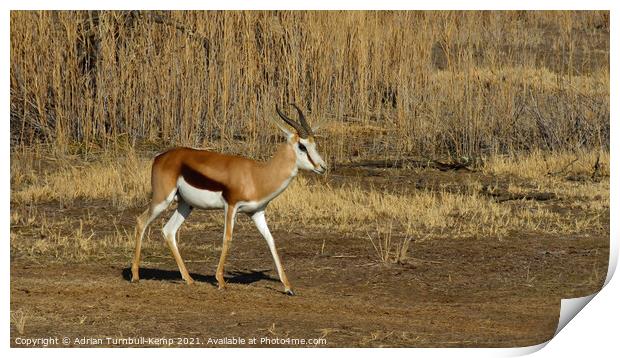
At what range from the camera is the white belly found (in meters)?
8.80

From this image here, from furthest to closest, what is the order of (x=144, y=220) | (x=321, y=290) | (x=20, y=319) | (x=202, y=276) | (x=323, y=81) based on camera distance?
(x=323, y=81), (x=202, y=276), (x=321, y=290), (x=144, y=220), (x=20, y=319)

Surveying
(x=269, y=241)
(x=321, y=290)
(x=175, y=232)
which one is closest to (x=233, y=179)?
(x=269, y=241)

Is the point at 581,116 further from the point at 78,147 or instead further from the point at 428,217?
the point at 78,147

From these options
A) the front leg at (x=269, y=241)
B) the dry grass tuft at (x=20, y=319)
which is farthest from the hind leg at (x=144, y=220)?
the dry grass tuft at (x=20, y=319)

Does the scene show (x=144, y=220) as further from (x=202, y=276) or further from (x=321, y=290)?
(x=321, y=290)

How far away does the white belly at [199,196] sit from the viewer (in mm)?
8797

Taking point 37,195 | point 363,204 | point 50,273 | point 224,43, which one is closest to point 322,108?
point 224,43

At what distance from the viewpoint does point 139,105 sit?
46.3 ft

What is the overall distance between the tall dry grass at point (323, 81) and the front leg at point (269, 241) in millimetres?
5079

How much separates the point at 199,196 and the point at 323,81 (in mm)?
5817

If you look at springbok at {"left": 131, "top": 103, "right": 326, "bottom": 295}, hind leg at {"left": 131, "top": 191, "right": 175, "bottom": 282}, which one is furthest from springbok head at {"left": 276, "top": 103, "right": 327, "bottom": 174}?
hind leg at {"left": 131, "top": 191, "right": 175, "bottom": 282}

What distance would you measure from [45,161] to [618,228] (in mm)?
6493

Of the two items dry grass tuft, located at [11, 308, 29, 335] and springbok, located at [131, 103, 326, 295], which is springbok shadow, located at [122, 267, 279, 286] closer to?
springbok, located at [131, 103, 326, 295]

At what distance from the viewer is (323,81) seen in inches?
570
